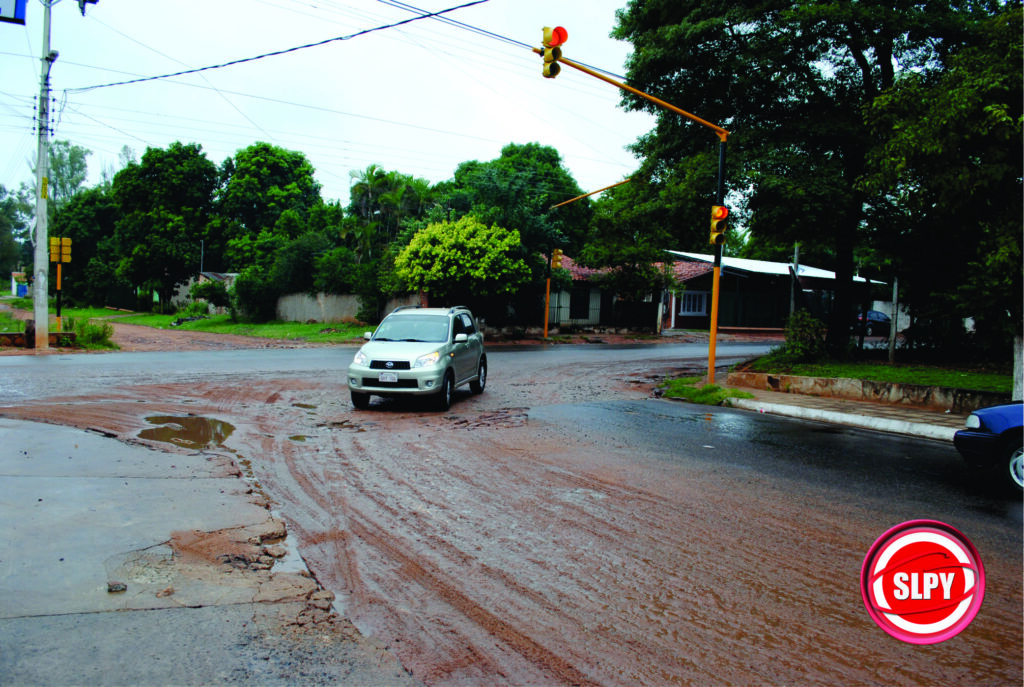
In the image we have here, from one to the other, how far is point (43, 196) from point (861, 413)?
23636 mm

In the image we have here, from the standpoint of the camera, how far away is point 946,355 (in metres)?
19.0

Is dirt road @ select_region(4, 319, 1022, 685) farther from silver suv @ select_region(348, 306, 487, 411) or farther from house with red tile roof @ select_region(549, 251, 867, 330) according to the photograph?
house with red tile roof @ select_region(549, 251, 867, 330)

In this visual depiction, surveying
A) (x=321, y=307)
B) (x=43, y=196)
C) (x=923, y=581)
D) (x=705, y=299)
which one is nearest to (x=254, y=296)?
(x=321, y=307)

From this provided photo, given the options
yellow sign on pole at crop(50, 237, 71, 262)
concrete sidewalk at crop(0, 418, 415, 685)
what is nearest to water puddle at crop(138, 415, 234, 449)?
concrete sidewalk at crop(0, 418, 415, 685)

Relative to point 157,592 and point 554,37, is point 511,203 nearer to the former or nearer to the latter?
point 554,37

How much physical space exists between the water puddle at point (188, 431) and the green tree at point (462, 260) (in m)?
18.4

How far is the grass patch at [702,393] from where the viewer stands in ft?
47.0

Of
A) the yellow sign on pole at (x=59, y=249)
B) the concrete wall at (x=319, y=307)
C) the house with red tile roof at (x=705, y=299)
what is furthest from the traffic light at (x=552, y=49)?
the concrete wall at (x=319, y=307)

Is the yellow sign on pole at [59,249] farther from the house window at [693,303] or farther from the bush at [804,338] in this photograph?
the house window at [693,303]

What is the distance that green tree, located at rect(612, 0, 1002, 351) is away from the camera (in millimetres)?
15523

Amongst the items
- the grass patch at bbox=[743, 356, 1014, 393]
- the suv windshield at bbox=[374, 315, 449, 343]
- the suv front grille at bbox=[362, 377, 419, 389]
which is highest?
the suv windshield at bbox=[374, 315, 449, 343]

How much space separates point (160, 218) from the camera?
53.7 metres

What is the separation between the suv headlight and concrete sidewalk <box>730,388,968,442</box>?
6281 mm

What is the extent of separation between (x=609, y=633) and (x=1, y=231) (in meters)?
100
